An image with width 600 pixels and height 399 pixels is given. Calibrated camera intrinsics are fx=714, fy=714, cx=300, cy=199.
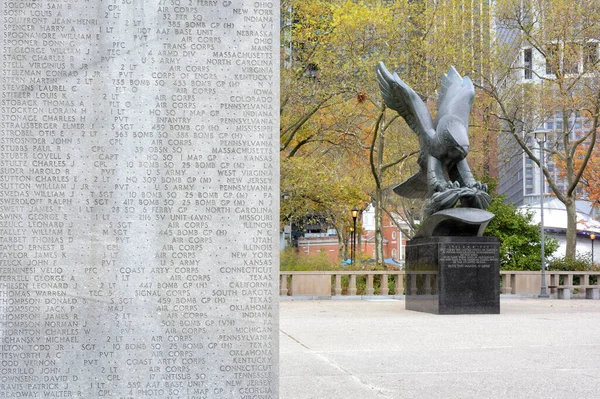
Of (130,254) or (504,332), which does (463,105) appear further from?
(130,254)

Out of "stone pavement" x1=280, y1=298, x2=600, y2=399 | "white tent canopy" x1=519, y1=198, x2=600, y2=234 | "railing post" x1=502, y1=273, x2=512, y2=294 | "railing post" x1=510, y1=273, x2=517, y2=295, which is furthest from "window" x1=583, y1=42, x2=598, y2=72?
"white tent canopy" x1=519, y1=198, x2=600, y2=234

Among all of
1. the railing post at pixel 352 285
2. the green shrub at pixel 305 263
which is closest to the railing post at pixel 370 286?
the railing post at pixel 352 285

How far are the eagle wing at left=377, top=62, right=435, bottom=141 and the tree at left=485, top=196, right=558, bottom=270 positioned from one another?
13.2 meters

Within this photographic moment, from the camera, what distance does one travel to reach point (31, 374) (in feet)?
17.6

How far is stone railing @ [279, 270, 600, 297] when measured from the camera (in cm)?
2427

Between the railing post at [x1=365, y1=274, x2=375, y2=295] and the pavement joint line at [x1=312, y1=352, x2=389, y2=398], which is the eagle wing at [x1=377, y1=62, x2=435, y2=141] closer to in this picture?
the railing post at [x1=365, y1=274, x2=375, y2=295]

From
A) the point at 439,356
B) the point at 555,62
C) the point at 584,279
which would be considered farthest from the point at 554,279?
the point at 439,356

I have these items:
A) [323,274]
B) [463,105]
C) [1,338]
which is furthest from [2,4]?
[323,274]

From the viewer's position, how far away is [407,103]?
18.0 metres

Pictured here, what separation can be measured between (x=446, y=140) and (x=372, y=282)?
9605 millimetres

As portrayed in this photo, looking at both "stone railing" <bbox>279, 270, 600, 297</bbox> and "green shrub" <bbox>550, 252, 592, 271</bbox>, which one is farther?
"green shrub" <bbox>550, 252, 592, 271</bbox>

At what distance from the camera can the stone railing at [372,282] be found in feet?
79.6

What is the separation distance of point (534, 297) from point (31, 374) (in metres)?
22.8

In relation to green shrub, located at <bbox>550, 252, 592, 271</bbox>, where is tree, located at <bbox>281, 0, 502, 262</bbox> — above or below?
above
